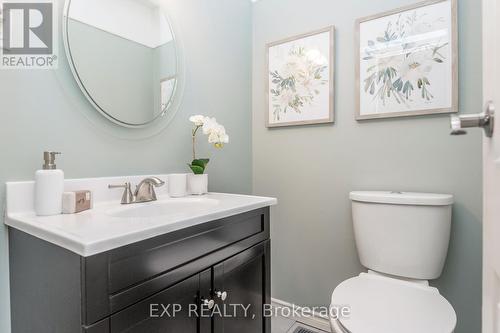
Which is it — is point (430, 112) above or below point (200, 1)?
below

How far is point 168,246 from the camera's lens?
2.32 ft

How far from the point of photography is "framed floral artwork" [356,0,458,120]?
1207mm

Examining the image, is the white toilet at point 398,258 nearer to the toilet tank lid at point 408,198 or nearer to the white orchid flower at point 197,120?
the toilet tank lid at point 408,198

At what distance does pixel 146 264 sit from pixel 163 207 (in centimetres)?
45

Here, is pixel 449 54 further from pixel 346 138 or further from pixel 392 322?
pixel 392 322

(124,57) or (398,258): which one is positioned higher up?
(124,57)

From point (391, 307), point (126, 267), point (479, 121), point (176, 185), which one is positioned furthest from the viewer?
point (176, 185)

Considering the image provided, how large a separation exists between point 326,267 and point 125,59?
1.49 metres

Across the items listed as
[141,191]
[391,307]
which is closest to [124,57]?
[141,191]

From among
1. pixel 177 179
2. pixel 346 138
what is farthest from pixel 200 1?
pixel 346 138

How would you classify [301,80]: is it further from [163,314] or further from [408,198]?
[163,314]

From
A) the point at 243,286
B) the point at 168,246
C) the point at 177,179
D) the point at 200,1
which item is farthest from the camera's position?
the point at 200,1

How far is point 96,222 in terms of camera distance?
0.71 meters

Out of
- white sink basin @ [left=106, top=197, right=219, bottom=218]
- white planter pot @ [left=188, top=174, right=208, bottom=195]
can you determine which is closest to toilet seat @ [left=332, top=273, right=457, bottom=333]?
white sink basin @ [left=106, top=197, right=219, bottom=218]
